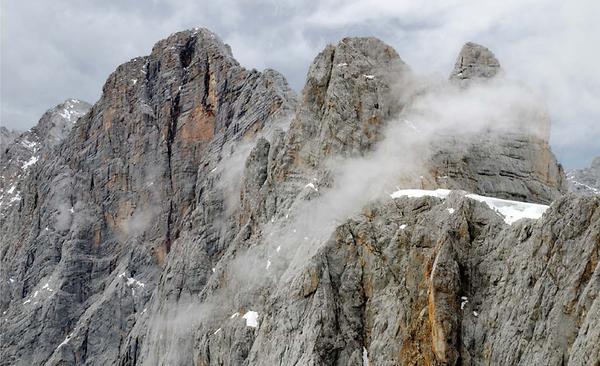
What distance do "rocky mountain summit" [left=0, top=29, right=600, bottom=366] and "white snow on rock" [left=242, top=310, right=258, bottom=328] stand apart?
0.33m

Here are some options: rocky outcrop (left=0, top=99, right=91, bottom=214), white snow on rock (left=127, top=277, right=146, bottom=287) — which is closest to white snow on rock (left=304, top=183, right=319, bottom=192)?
white snow on rock (left=127, top=277, right=146, bottom=287)

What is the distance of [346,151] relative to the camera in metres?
62.8

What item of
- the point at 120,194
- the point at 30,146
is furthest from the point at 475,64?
the point at 30,146

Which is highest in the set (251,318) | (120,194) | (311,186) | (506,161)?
(120,194)

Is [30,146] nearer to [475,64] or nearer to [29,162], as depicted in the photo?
[29,162]

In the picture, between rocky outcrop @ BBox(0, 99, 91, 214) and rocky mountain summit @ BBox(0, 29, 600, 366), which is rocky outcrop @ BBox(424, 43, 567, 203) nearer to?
rocky mountain summit @ BBox(0, 29, 600, 366)

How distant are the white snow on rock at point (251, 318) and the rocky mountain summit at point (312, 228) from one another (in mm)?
325

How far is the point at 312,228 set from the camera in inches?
2339

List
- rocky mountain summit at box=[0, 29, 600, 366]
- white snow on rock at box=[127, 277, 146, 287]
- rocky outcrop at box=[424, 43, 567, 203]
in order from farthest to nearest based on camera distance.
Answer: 1. white snow on rock at box=[127, 277, 146, 287]
2. rocky outcrop at box=[424, 43, 567, 203]
3. rocky mountain summit at box=[0, 29, 600, 366]

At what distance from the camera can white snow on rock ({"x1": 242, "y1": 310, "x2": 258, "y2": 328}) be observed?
59.9 meters

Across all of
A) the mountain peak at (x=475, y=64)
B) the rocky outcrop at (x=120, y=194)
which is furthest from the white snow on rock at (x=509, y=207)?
the rocky outcrop at (x=120, y=194)

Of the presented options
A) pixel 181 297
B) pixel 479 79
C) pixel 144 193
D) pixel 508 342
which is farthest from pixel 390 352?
pixel 144 193

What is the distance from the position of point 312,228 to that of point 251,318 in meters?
8.42

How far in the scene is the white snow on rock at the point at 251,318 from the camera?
59919mm
